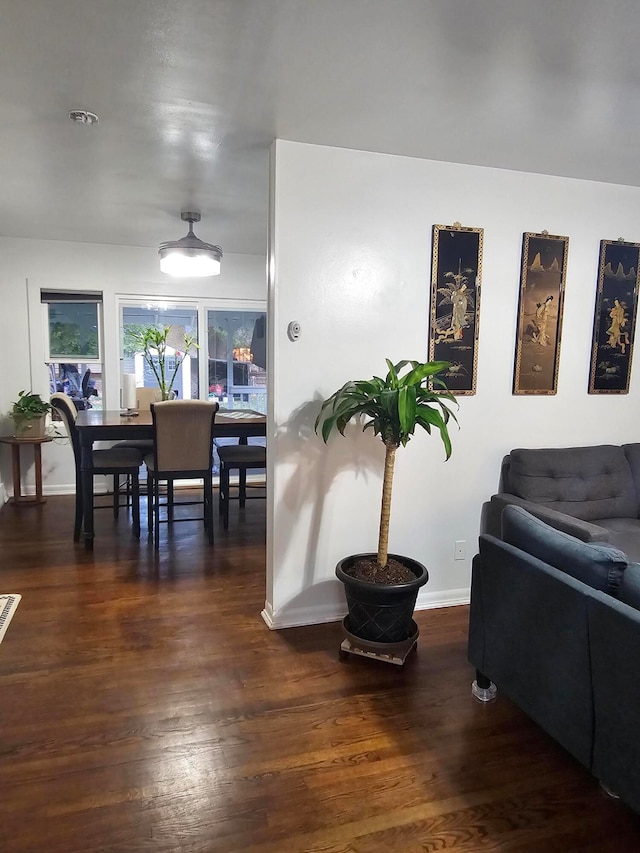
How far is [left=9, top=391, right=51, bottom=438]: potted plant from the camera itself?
5055mm

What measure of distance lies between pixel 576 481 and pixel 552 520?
2.06 ft

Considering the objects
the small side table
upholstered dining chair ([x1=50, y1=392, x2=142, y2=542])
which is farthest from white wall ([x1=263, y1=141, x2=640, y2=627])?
the small side table

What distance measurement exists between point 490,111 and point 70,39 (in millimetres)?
1583

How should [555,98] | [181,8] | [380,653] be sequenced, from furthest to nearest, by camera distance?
[380,653] < [555,98] < [181,8]

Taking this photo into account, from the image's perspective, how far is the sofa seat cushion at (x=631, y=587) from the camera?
170 cm

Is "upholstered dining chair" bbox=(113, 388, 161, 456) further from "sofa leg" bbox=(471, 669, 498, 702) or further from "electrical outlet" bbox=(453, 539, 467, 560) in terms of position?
"sofa leg" bbox=(471, 669, 498, 702)

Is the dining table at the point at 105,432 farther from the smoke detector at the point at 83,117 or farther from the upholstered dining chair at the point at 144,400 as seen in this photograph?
the smoke detector at the point at 83,117

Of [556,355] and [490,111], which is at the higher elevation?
[490,111]

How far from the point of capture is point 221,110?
92.9 inches

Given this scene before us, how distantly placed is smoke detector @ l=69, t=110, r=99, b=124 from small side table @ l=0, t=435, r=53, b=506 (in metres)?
3.31

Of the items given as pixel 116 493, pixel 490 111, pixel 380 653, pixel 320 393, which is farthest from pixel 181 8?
pixel 116 493

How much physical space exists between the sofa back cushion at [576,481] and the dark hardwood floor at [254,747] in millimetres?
814

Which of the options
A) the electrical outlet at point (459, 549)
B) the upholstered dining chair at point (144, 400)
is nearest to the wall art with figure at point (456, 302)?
the electrical outlet at point (459, 549)

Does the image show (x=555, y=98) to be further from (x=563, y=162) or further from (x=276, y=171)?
(x=276, y=171)
